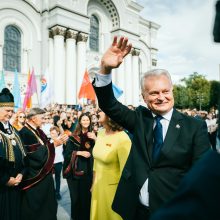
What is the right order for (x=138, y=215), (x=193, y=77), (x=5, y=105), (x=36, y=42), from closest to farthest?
(x=138, y=215), (x=5, y=105), (x=36, y=42), (x=193, y=77)

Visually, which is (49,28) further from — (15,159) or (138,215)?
(138,215)

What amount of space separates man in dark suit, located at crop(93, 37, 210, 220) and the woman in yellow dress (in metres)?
1.00

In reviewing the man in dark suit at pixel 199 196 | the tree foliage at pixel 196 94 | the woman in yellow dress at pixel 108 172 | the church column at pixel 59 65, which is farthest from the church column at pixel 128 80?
the tree foliage at pixel 196 94

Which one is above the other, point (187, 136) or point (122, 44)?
point (122, 44)

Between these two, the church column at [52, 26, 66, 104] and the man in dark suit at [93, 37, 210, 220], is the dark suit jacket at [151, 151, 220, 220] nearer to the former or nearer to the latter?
the man in dark suit at [93, 37, 210, 220]

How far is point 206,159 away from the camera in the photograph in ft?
3.00

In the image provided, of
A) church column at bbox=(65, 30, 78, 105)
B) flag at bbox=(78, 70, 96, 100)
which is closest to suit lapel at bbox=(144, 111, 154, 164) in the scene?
flag at bbox=(78, 70, 96, 100)

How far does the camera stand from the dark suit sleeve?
2.55 meters

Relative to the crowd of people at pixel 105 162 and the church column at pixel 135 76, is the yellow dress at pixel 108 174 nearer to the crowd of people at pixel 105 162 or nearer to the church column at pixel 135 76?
the crowd of people at pixel 105 162

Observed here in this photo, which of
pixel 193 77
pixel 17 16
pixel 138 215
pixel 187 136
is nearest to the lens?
pixel 187 136

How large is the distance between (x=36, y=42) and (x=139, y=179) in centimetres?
2199

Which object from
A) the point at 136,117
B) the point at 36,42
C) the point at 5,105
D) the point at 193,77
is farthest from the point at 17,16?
the point at 193,77

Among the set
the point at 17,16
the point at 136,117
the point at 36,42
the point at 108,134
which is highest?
the point at 17,16

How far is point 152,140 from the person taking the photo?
2.53 meters
